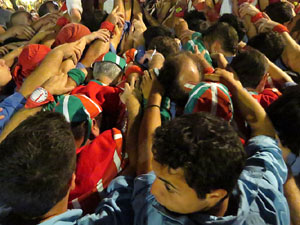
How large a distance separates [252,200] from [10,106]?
1192mm

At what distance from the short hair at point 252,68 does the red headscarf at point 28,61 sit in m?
1.21

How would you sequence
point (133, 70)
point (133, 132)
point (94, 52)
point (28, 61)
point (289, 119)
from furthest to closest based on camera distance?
point (94, 52) → point (28, 61) → point (133, 70) → point (133, 132) → point (289, 119)

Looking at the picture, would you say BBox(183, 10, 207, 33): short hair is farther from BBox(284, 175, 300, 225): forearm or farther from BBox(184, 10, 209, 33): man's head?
BBox(284, 175, 300, 225): forearm

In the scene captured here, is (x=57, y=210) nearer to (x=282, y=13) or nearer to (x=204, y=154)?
(x=204, y=154)

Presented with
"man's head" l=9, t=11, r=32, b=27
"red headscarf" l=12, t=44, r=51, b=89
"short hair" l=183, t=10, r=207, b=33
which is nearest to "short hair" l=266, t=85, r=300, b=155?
"red headscarf" l=12, t=44, r=51, b=89

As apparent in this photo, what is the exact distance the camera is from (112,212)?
2.43 feet

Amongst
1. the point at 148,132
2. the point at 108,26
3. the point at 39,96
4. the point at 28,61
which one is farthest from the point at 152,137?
the point at 108,26

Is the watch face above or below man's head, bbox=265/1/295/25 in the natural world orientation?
above

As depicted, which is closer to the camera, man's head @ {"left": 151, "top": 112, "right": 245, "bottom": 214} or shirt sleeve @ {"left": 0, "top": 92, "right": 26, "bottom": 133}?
man's head @ {"left": 151, "top": 112, "right": 245, "bottom": 214}

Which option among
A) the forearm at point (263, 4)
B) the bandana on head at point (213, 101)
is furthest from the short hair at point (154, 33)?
the forearm at point (263, 4)

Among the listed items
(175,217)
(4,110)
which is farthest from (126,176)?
(4,110)

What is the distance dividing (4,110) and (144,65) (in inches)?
31.8

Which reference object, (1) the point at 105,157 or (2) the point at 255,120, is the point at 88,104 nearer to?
(1) the point at 105,157

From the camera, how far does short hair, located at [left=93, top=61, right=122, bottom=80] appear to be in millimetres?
1476
